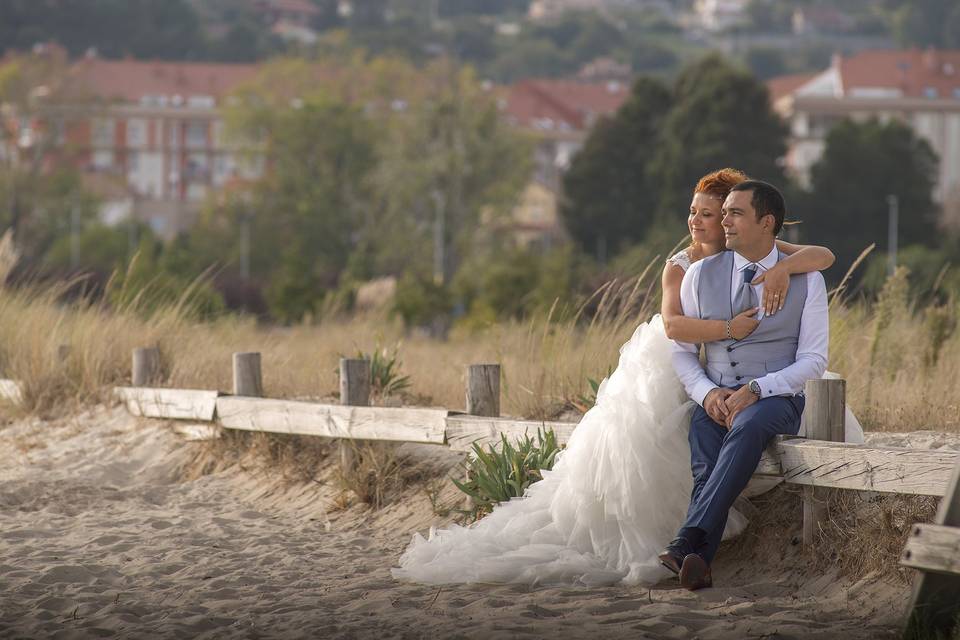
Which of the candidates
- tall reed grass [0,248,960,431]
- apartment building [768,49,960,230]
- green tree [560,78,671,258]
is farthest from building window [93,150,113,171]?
tall reed grass [0,248,960,431]

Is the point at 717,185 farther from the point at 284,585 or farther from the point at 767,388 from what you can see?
the point at 284,585

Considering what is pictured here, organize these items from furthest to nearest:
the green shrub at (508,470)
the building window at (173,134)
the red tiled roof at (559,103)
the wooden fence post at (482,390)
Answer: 1. the red tiled roof at (559,103)
2. the building window at (173,134)
3. the wooden fence post at (482,390)
4. the green shrub at (508,470)

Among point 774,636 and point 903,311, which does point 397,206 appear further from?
point 774,636

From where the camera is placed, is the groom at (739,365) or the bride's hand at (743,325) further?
the bride's hand at (743,325)

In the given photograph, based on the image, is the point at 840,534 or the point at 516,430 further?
the point at 516,430

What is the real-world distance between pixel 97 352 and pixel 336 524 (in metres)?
3.87

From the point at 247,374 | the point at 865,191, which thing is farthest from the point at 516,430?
the point at 865,191

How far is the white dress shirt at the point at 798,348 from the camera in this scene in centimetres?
604

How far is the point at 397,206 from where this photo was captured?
5775 cm

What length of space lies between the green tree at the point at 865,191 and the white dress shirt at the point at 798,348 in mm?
46868

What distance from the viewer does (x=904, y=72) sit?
329 feet

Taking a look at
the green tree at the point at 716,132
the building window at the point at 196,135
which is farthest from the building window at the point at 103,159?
the green tree at the point at 716,132

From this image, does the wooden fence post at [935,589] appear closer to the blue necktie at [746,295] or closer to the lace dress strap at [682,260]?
the blue necktie at [746,295]

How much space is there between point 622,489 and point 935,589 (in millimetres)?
1497
